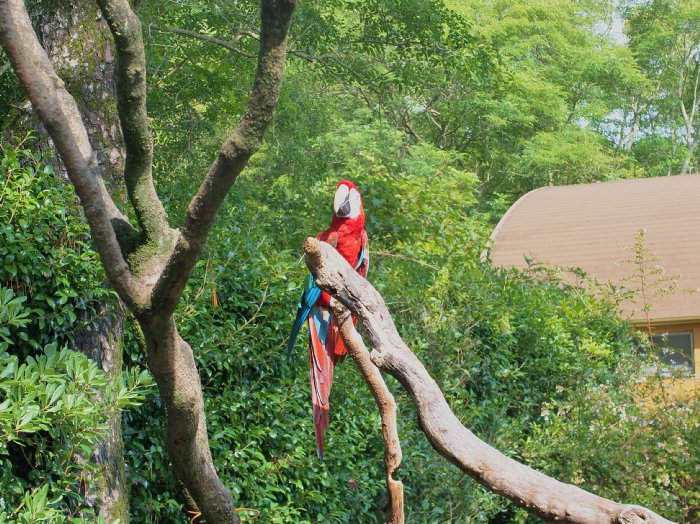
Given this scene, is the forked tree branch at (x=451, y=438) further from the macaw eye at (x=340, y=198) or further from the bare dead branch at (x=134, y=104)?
the macaw eye at (x=340, y=198)

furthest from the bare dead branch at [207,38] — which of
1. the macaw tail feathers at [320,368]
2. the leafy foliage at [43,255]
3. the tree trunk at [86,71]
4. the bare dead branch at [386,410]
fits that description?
the bare dead branch at [386,410]

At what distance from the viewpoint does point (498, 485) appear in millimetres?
1994

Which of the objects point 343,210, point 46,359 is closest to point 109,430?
point 46,359

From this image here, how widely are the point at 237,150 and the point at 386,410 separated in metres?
1.14

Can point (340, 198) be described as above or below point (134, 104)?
above

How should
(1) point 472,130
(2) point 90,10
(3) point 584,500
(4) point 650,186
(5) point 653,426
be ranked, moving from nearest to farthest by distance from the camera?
(3) point 584,500
(2) point 90,10
(5) point 653,426
(4) point 650,186
(1) point 472,130

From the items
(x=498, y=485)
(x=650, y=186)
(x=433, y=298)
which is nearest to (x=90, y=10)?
(x=498, y=485)

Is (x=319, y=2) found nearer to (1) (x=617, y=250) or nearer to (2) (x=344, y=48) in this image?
(2) (x=344, y=48)

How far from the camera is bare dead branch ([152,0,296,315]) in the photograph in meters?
1.54

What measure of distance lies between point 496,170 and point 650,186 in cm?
670

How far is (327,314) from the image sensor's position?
383 centimetres

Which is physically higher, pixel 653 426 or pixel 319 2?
pixel 319 2

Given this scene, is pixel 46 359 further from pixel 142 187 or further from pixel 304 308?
pixel 304 308

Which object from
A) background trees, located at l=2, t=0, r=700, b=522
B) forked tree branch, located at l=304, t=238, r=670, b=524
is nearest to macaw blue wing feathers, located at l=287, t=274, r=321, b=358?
background trees, located at l=2, t=0, r=700, b=522
